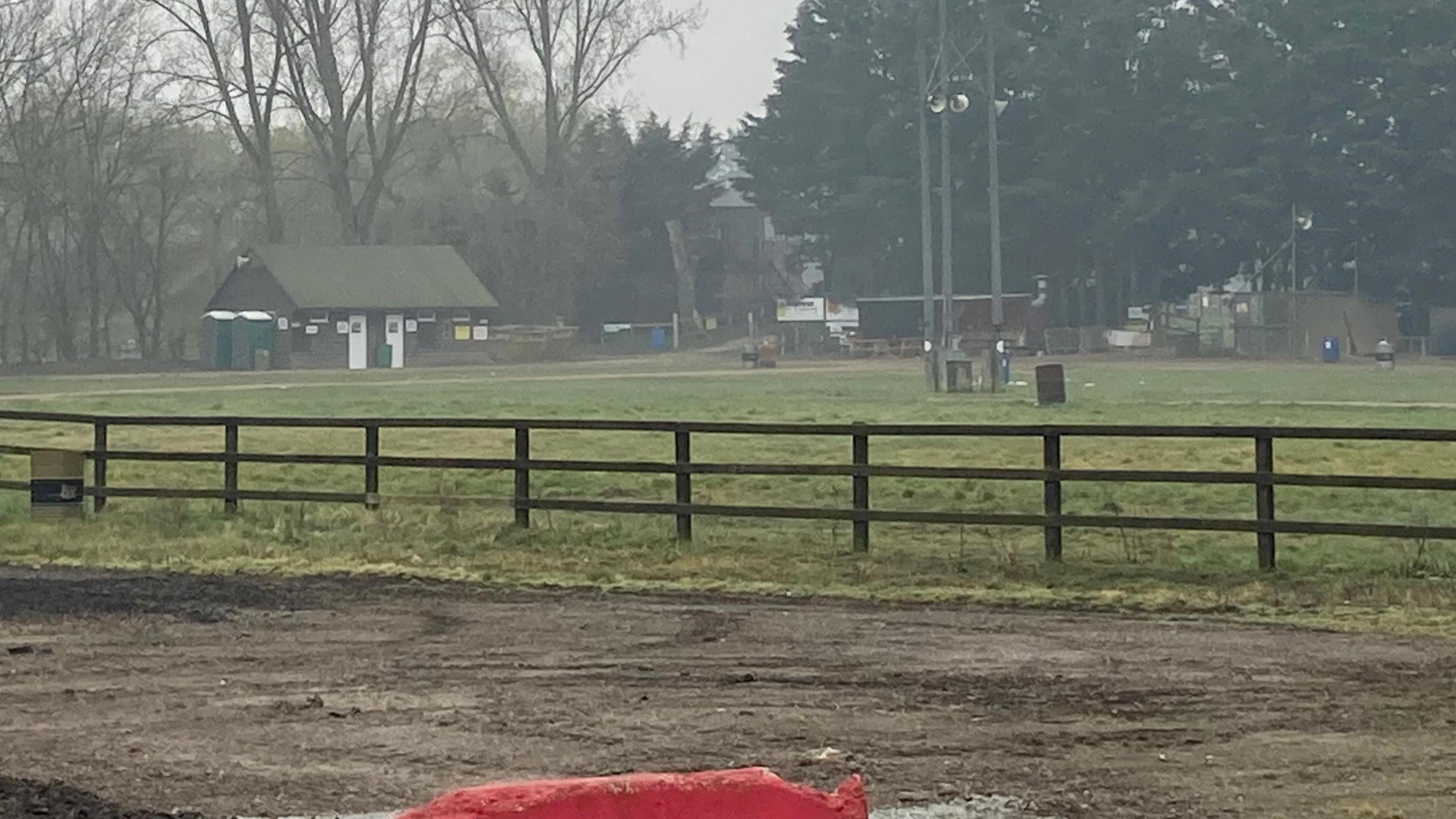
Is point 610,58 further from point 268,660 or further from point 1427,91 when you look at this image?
point 268,660

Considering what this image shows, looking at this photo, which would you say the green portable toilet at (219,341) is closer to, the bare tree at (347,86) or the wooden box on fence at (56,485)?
the bare tree at (347,86)

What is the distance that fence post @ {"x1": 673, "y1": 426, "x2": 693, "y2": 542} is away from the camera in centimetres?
1862

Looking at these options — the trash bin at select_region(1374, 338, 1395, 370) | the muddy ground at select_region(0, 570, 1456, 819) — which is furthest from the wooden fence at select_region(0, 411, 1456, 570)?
the trash bin at select_region(1374, 338, 1395, 370)

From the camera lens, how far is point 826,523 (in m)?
21.0

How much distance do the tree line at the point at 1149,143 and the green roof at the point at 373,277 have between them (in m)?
17.8

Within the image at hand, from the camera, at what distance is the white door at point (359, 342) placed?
83.1 metres

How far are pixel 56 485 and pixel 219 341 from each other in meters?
58.8

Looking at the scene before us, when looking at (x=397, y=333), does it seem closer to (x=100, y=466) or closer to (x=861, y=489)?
(x=100, y=466)

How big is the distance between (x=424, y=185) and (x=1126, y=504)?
8139 centimetres

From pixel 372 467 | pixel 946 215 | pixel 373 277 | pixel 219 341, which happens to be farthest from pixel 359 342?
pixel 372 467

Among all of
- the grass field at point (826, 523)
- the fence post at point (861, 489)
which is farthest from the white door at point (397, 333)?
the fence post at point (861, 489)

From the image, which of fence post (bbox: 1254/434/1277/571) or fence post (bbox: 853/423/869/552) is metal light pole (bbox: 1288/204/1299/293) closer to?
fence post (bbox: 853/423/869/552)

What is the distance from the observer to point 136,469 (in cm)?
2825

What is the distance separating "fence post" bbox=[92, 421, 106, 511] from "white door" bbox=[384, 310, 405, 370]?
61832 mm
